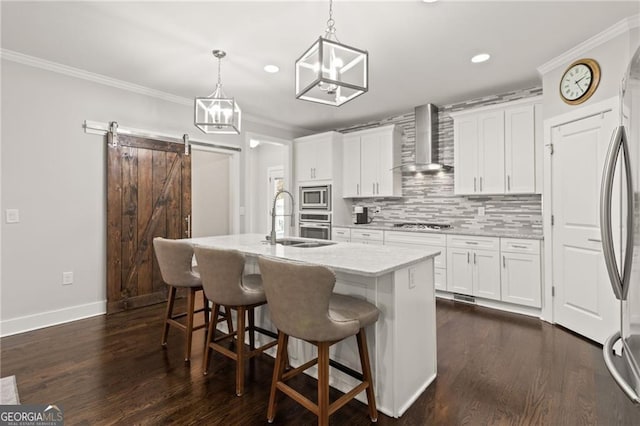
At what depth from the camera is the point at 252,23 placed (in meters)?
2.56

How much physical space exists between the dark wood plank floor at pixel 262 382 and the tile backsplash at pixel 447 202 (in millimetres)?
1433

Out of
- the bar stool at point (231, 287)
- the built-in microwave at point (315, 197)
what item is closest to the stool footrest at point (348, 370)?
the bar stool at point (231, 287)

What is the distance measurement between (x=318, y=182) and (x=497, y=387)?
4.04 metres

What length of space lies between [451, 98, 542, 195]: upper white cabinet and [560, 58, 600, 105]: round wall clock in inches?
18.7

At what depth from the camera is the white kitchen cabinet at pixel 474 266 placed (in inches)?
146

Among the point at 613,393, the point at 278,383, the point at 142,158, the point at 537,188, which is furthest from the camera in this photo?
the point at 142,158

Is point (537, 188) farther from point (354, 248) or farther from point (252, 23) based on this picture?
point (252, 23)

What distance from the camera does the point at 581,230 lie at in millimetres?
2945

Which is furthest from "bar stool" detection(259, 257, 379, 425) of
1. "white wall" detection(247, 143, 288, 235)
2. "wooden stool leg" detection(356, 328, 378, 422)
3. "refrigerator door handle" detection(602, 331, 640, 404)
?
"white wall" detection(247, 143, 288, 235)

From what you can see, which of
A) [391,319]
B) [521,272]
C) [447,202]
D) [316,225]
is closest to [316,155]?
[316,225]

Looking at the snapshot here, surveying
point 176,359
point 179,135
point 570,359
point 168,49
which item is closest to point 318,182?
point 179,135

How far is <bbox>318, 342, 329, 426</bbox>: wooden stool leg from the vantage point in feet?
5.16

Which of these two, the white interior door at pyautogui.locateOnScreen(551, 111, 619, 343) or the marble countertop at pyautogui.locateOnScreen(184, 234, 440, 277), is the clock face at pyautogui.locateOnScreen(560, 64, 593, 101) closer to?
the white interior door at pyautogui.locateOnScreen(551, 111, 619, 343)

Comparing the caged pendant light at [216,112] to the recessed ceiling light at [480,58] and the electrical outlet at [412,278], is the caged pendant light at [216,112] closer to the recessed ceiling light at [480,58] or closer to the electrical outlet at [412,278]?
the electrical outlet at [412,278]
